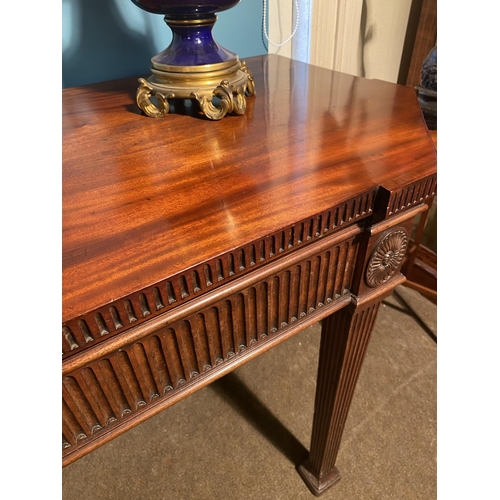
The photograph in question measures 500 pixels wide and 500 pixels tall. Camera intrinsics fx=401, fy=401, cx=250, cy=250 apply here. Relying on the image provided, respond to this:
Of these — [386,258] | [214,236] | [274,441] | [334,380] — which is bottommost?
[274,441]

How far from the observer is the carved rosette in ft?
1.50

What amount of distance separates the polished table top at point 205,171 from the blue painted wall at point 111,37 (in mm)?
96

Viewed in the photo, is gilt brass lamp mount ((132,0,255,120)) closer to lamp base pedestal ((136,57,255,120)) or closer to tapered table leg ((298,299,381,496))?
lamp base pedestal ((136,57,255,120))

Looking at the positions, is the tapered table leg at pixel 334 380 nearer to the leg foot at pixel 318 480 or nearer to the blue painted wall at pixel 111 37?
the leg foot at pixel 318 480

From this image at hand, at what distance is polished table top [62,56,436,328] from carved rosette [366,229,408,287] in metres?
0.08

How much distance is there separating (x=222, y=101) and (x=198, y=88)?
38mm

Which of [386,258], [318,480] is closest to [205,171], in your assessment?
[386,258]

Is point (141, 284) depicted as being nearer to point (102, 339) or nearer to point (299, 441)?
point (102, 339)

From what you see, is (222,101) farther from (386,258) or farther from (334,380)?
(334,380)

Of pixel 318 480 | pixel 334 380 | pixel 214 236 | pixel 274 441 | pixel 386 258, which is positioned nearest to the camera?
pixel 214 236

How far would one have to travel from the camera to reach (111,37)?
689 millimetres

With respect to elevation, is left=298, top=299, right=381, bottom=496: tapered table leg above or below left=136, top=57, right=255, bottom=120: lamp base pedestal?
below

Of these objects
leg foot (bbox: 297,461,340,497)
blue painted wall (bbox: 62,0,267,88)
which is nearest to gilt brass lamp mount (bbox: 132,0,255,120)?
blue painted wall (bbox: 62,0,267,88)

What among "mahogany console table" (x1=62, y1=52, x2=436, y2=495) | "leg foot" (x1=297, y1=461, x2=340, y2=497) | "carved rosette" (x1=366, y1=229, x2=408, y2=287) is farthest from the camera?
"leg foot" (x1=297, y1=461, x2=340, y2=497)
